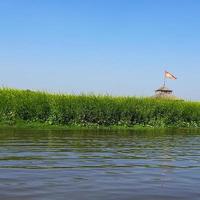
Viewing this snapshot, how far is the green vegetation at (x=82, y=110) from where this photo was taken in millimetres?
26984

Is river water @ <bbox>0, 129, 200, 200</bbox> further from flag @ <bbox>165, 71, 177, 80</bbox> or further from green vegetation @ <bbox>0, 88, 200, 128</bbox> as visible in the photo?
flag @ <bbox>165, 71, 177, 80</bbox>

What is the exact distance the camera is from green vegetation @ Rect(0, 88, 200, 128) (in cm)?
2698

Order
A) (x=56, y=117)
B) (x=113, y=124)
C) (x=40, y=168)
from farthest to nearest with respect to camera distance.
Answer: (x=113, y=124) → (x=56, y=117) → (x=40, y=168)

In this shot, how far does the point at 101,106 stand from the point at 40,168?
2159 centimetres

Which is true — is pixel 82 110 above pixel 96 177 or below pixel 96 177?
above

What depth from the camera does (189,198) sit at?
216 inches

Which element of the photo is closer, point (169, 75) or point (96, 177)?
point (96, 177)

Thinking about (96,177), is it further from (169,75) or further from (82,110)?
(169,75)

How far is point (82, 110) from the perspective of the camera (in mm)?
28391

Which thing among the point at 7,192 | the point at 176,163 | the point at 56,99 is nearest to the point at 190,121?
the point at 56,99

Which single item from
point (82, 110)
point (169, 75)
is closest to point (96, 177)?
point (82, 110)

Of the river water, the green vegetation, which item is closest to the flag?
the green vegetation

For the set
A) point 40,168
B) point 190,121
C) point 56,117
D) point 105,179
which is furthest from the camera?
point 190,121

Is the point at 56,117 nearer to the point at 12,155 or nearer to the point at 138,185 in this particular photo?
the point at 12,155
